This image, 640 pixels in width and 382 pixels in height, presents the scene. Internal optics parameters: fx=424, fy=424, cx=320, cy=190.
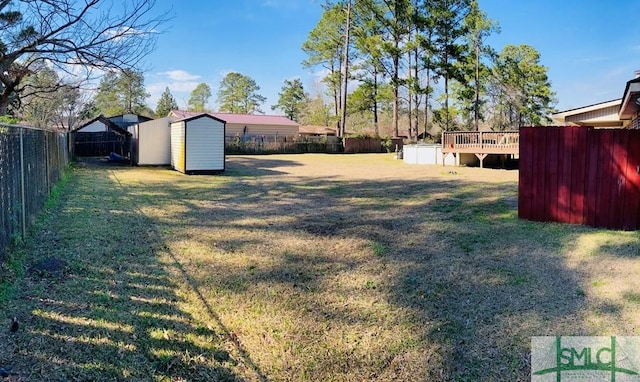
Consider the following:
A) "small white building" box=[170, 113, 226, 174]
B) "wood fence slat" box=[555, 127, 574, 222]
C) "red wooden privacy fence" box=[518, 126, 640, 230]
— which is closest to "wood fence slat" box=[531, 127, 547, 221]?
"red wooden privacy fence" box=[518, 126, 640, 230]

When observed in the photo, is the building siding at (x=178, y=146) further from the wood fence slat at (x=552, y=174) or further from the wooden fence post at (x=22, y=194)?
the wood fence slat at (x=552, y=174)

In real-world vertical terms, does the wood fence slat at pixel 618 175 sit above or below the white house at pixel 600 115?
below

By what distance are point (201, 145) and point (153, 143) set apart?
4047mm

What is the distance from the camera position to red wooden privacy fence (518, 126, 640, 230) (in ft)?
18.7

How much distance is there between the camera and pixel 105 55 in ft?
24.8

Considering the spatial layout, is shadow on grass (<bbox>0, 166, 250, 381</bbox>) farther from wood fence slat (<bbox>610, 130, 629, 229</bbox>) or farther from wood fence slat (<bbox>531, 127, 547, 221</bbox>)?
wood fence slat (<bbox>610, 130, 629, 229</bbox>)

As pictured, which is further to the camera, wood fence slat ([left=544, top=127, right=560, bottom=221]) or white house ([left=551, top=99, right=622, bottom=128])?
white house ([left=551, top=99, right=622, bottom=128])

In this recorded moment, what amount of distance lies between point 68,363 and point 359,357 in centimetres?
185

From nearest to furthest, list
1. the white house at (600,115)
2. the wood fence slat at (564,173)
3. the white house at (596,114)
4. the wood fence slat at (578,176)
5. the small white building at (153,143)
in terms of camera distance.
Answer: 1. the wood fence slat at (578,176)
2. the wood fence slat at (564,173)
3. the white house at (600,115)
4. the white house at (596,114)
5. the small white building at (153,143)

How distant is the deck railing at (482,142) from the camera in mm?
17188

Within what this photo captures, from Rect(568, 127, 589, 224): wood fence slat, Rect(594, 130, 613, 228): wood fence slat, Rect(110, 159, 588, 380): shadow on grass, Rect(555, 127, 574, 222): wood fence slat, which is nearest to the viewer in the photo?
Rect(110, 159, 588, 380): shadow on grass

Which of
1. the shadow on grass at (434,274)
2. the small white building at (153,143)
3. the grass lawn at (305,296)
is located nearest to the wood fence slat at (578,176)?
the grass lawn at (305,296)

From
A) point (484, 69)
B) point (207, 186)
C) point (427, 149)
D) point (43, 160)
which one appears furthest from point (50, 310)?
point (484, 69)

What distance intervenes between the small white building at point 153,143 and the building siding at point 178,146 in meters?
1.00
